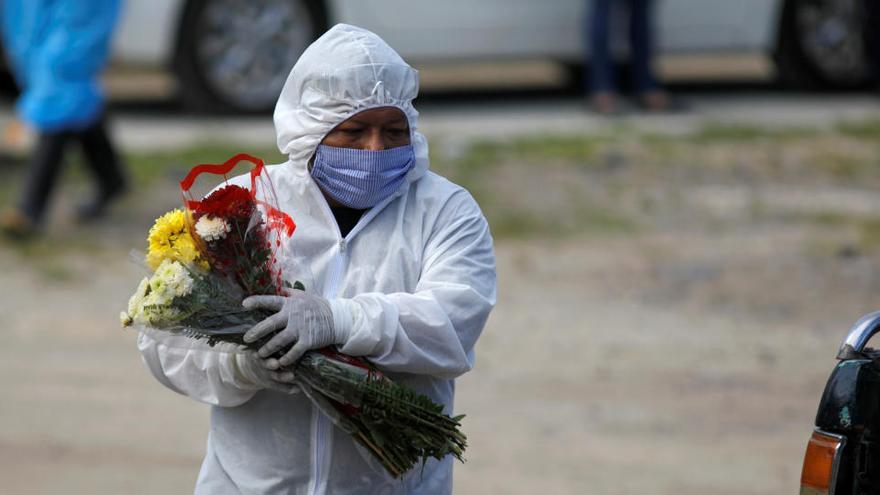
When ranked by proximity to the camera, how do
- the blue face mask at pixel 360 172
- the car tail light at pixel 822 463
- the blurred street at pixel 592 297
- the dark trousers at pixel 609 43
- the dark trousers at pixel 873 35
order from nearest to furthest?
the blue face mask at pixel 360 172 < the car tail light at pixel 822 463 < the blurred street at pixel 592 297 < the dark trousers at pixel 609 43 < the dark trousers at pixel 873 35

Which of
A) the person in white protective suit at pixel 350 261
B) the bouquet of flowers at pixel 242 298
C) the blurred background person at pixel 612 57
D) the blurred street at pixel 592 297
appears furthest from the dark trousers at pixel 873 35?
the bouquet of flowers at pixel 242 298

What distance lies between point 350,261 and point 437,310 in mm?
256

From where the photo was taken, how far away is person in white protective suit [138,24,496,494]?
2.96 metres

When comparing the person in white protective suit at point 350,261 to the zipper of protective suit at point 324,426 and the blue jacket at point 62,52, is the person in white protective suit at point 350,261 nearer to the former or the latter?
the zipper of protective suit at point 324,426

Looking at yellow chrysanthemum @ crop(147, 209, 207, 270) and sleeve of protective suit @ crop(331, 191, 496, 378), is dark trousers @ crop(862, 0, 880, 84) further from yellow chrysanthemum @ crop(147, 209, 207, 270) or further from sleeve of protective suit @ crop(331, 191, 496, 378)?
yellow chrysanthemum @ crop(147, 209, 207, 270)

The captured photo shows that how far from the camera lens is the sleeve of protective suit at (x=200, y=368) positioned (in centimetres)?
297

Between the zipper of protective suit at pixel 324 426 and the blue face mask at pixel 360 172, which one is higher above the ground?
the blue face mask at pixel 360 172

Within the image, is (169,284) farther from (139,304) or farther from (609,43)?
(609,43)

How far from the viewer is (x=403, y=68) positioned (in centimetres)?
302

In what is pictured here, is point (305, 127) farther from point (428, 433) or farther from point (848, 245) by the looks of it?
point (848, 245)

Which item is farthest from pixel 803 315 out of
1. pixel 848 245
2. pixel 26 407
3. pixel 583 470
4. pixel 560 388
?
pixel 26 407

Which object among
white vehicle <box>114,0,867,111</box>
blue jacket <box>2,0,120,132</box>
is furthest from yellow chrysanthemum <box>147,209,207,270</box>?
white vehicle <box>114,0,867,111</box>

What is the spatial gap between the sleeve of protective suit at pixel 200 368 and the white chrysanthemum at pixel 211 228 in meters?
0.22

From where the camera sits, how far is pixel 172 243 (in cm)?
290
